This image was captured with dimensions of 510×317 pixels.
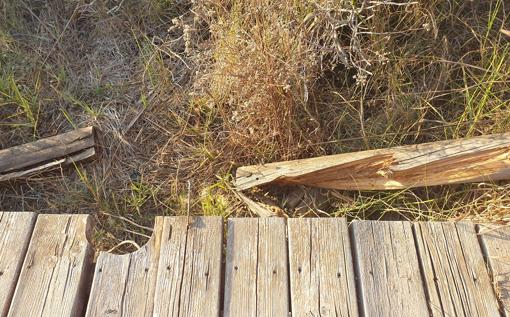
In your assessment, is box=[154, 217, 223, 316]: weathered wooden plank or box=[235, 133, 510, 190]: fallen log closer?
box=[154, 217, 223, 316]: weathered wooden plank

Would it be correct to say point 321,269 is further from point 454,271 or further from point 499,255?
point 499,255

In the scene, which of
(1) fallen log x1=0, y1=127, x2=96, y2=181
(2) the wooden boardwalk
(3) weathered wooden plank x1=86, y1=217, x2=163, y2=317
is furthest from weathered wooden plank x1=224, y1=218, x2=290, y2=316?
(1) fallen log x1=0, y1=127, x2=96, y2=181

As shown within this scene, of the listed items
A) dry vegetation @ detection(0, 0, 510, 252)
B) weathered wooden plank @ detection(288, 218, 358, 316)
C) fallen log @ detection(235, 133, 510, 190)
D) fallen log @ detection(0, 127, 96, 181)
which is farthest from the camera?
fallen log @ detection(0, 127, 96, 181)

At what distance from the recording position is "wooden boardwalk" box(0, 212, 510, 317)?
6.75 feet

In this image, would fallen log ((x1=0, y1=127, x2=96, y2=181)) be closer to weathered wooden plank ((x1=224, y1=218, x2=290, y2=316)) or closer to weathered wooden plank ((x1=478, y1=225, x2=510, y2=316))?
weathered wooden plank ((x1=224, y1=218, x2=290, y2=316))

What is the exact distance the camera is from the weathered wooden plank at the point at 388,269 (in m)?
2.06

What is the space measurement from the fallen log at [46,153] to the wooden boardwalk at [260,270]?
24.3 inches

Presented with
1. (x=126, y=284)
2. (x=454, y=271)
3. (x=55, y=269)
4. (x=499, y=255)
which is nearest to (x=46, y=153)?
(x=55, y=269)

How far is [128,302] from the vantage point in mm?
2062

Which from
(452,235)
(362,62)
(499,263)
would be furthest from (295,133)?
(499,263)

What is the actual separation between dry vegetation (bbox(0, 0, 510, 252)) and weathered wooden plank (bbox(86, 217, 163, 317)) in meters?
0.47

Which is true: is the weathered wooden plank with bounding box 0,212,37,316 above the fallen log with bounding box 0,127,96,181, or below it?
above

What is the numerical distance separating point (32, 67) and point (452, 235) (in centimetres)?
264

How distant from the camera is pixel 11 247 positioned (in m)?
2.23
